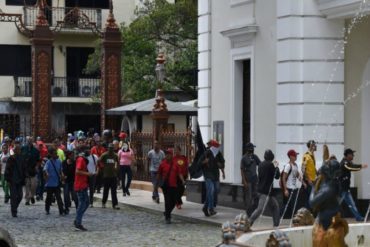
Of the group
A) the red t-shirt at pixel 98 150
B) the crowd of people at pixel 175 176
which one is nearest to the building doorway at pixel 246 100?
the crowd of people at pixel 175 176

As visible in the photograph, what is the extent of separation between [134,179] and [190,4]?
10.9m

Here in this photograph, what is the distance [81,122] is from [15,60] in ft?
14.7

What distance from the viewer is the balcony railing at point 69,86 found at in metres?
49.2

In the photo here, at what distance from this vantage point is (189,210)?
23359 millimetres

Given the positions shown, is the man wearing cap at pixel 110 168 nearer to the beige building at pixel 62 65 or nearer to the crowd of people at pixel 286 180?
the crowd of people at pixel 286 180

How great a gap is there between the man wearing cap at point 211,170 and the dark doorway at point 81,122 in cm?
2882

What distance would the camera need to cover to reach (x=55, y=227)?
20.6 metres

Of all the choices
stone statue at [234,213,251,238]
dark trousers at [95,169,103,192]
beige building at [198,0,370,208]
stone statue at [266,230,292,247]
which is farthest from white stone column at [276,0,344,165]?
stone statue at [266,230,292,247]

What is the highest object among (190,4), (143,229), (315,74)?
(190,4)

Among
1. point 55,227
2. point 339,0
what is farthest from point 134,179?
point 339,0

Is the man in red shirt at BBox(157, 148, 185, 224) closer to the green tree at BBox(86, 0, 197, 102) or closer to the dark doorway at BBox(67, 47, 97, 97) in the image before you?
the green tree at BBox(86, 0, 197, 102)

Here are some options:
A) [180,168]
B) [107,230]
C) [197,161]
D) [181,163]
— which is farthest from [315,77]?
[107,230]

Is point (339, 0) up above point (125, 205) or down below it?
above

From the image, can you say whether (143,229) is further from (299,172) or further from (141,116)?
(141,116)
